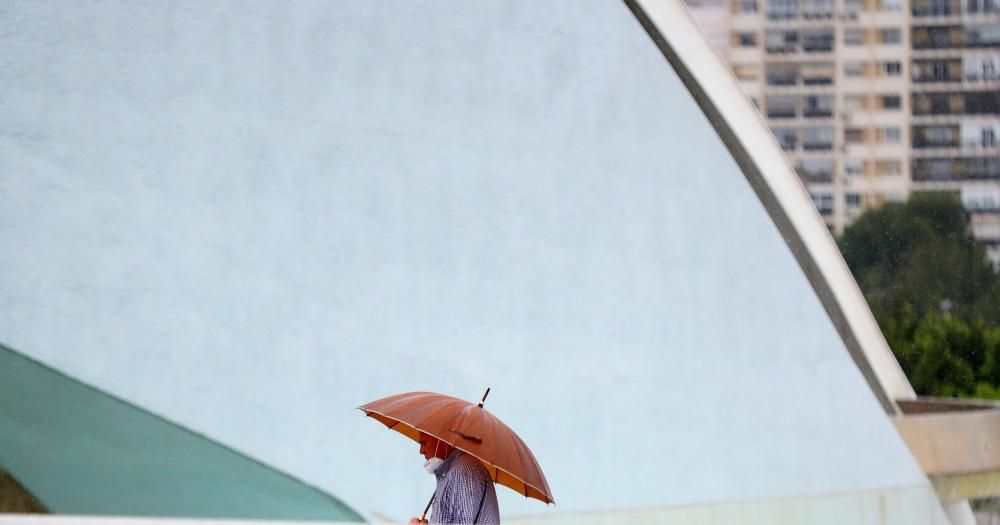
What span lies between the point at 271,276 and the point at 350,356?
67cm

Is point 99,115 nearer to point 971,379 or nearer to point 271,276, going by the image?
point 271,276

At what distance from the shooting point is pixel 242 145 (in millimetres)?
6941

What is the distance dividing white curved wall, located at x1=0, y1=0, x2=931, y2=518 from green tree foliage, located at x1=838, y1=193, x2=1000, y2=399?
192 inches

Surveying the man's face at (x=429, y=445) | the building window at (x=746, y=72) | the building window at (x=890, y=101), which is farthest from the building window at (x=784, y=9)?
the man's face at (x=429, y=445)

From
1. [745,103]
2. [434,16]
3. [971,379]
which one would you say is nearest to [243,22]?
[434,16]

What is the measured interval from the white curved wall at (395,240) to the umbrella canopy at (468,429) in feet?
11.1

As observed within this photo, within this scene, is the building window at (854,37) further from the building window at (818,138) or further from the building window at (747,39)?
the building window at (747,39)

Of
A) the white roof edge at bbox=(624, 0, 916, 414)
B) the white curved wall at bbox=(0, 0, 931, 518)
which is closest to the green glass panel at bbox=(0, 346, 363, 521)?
the white curved wall at bbox=(0, 0, 931, 518)

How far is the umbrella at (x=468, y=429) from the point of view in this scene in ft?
10.9

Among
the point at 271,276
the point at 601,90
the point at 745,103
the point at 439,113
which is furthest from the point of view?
the point at 745,103

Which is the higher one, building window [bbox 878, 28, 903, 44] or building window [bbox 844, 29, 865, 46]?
building window [bbox 878, 28, 903, 44]

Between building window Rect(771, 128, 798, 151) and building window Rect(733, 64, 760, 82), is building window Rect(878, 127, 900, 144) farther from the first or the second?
building window Rect(733, 64, 760, 82)

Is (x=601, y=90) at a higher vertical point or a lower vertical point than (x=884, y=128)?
lower

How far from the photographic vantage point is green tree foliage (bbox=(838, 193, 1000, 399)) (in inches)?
545
